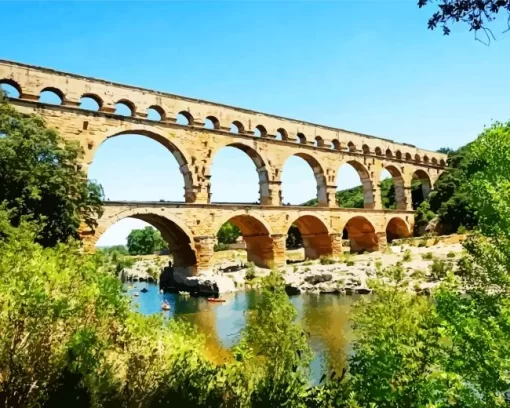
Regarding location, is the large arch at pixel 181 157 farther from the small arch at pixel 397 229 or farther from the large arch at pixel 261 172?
the small arch at pixel 397 229

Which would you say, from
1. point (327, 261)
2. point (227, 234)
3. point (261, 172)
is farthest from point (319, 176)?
point (227, 234)

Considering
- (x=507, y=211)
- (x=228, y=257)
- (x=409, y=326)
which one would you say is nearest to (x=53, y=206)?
(x=409, y=326)

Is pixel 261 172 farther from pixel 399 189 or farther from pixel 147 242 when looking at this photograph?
pixel 147 242

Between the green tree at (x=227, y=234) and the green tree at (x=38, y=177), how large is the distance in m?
56.4

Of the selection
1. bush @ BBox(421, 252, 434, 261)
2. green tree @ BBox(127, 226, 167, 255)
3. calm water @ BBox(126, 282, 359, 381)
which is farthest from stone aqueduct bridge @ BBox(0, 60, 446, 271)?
green tree @ BBox(127, 226, 167, 255)

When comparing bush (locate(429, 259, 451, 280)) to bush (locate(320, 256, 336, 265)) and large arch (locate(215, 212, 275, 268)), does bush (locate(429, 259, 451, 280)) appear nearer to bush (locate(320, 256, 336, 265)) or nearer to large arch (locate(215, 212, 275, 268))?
bush (locate(320, 256, 336, 265))

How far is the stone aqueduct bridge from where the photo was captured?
2499 centimetres

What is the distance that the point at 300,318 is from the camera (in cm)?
1898

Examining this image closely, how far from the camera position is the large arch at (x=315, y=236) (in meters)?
37.2

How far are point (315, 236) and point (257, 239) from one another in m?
6.21

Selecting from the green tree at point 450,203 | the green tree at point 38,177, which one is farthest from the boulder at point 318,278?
the green tree at point 450,203

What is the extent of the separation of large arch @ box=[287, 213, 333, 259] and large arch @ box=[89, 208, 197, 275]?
1037cm

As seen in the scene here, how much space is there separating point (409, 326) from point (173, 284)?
83.6 feet

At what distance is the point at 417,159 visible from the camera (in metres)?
49.8
